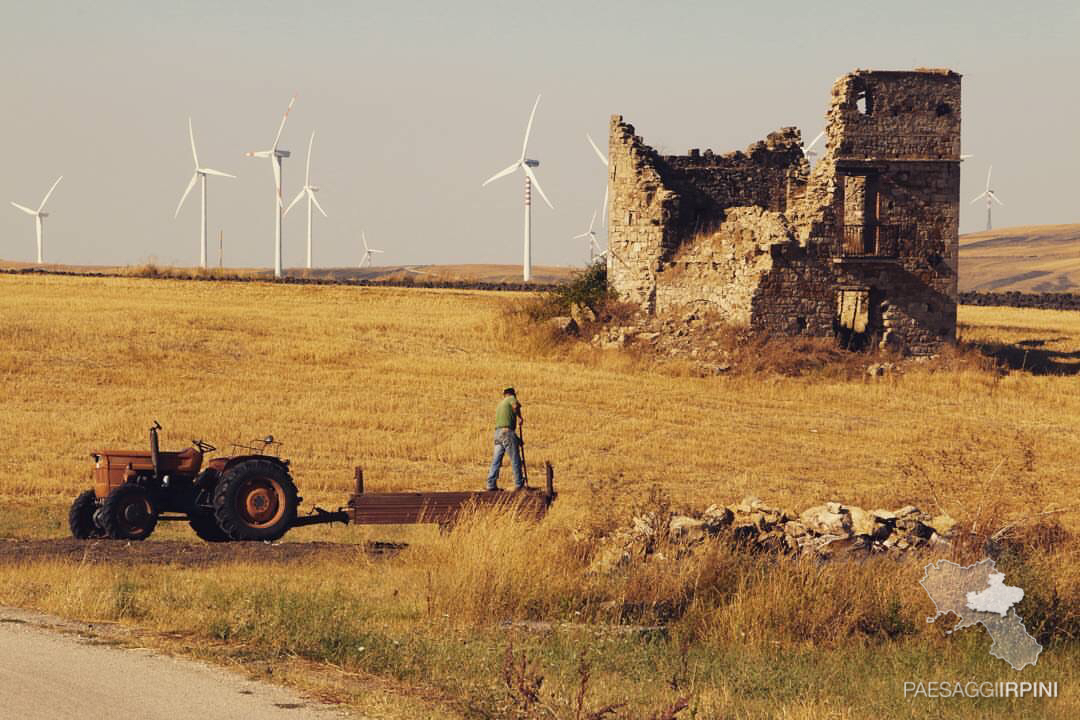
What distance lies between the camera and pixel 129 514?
62.3 ft

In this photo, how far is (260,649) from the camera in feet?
38.9

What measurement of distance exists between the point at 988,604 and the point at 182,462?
10.9 metres

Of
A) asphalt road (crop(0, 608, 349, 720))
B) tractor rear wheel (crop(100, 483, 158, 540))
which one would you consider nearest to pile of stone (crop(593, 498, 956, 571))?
asphalt road (crop(0, 608, 349, 720))

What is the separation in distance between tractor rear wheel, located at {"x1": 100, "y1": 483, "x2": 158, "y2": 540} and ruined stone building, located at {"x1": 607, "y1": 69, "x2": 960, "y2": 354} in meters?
27.6

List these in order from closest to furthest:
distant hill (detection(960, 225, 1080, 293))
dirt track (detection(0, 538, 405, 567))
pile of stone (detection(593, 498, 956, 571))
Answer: pile of stone (detection(593, 498, 956, 571))
dirt track (detection(0, 538, 405, 567))
distant hill (detection(960, 225, 1080, 293))

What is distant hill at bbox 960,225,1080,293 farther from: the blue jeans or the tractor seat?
the tractor seat

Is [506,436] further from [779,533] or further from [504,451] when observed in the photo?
[779,533]

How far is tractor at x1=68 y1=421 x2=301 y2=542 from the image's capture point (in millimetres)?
18922

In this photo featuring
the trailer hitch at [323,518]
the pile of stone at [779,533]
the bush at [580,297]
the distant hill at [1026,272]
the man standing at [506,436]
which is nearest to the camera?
the pile of stone at [779,533]

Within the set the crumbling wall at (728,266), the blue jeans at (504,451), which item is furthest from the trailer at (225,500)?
the crumbling wall at (728,266)

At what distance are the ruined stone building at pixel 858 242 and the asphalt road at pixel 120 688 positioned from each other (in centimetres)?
3424

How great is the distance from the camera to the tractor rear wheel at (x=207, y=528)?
1966 centimetres

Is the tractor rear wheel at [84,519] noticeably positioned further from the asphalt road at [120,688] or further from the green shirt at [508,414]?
the asphalt road at [120,688]

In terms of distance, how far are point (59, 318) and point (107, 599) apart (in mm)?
35098
